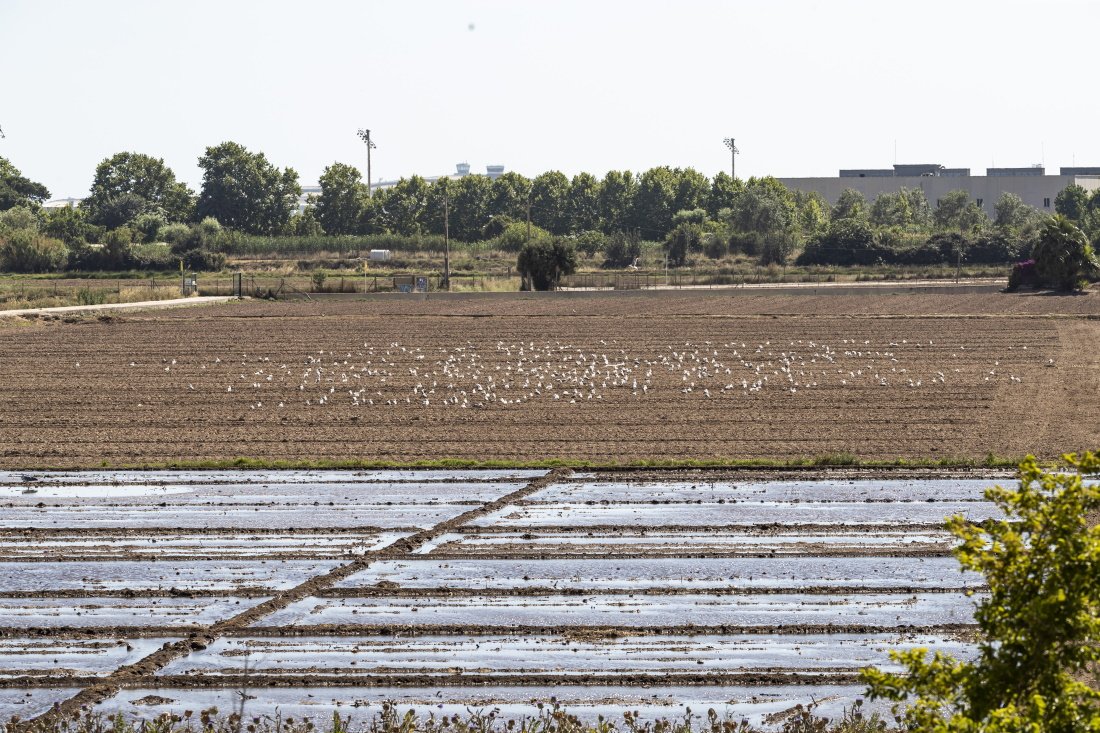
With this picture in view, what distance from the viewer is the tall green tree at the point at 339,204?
166125 millimetres

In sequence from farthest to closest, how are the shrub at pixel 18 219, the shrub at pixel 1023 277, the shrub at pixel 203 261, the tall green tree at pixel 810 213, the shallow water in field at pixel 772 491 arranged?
1. the tall green tree at pixel 810 213
2. the shrub at pixel 18 219
3. the shrub at pixel 203 261
4. the shrub at pixel 1023 277
5. the shallow water in field at pixel 772 491

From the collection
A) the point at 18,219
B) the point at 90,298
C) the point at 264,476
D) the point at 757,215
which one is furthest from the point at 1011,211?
→ the point at 264,476

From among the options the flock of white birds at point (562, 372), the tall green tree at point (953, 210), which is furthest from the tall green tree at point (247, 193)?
the flock of white birds at point (562, 372)

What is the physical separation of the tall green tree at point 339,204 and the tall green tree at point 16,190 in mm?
41570

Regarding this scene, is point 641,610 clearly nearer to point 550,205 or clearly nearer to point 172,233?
point 172,233

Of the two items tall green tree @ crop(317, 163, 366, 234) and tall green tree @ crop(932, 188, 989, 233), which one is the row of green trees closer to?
tall green tree @ crop(317, 163, 366, 234)

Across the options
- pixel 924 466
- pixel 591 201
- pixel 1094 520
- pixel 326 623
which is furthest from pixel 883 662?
pixel 591 201

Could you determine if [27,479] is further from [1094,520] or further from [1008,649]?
[1008,649]

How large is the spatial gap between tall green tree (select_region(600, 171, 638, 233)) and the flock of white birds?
12860 centimetres

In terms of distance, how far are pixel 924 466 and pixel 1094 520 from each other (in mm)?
4615

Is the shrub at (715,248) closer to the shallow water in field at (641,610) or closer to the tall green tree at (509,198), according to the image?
the tall green tree at (509,198)

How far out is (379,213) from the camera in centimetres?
16900

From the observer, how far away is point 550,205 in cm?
17362

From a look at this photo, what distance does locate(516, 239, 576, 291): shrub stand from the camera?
8644 cm
